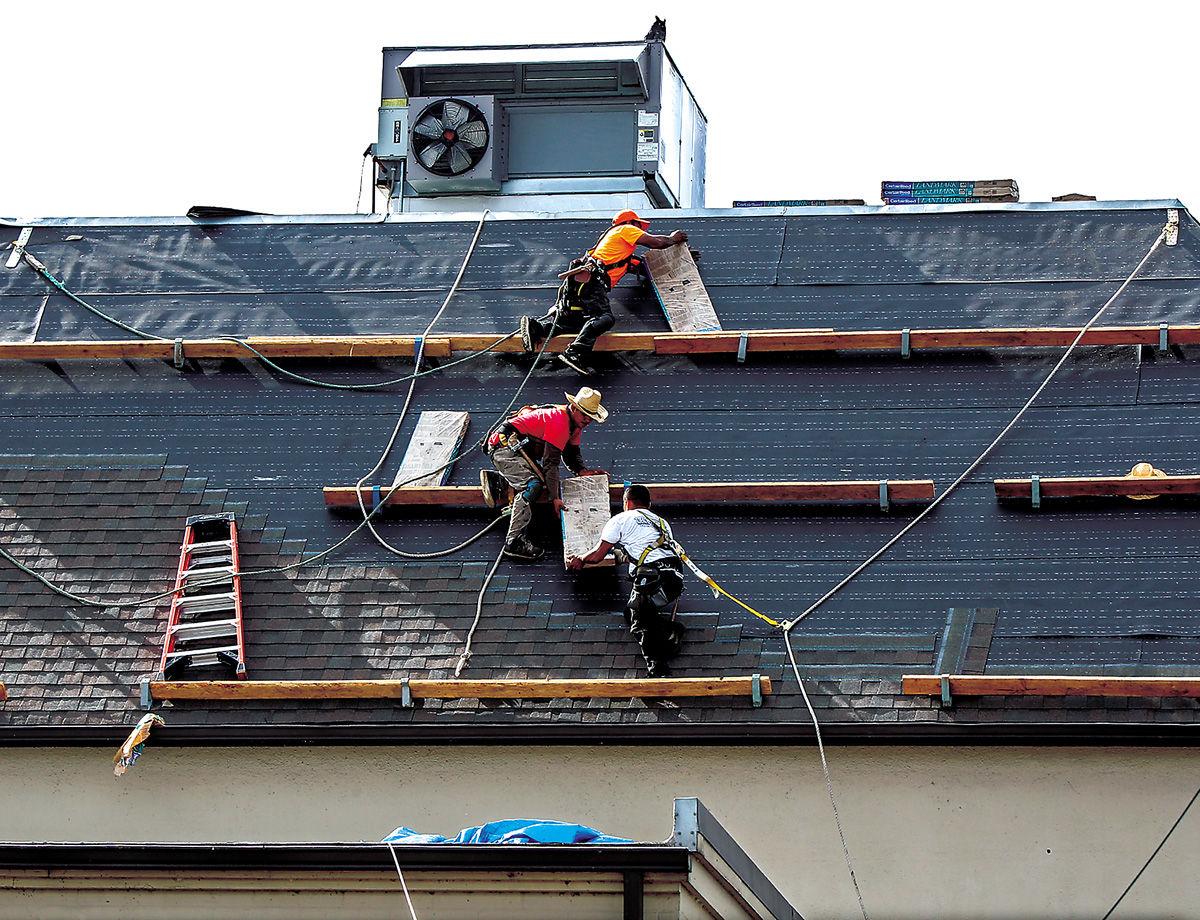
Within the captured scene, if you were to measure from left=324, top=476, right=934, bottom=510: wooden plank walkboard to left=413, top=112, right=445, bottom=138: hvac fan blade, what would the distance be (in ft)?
27.4

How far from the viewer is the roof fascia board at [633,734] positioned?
15.5 m

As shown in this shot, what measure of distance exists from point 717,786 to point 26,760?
223 inches

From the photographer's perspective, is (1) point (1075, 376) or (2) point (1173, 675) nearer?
(2) point (1173, 675)

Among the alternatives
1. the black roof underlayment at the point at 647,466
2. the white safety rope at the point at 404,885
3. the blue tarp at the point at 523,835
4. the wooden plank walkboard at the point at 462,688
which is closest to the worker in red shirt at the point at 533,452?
the black roof underlayment at the point at 647,466

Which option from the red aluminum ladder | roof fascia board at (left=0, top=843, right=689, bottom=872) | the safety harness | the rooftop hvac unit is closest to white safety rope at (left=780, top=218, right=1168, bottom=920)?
the safety harness

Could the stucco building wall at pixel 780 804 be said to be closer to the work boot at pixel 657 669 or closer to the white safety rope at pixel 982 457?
the work boot at pixel 657 669

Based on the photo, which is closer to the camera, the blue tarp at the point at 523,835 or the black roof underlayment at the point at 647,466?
the blue tarp at the point at 523,835

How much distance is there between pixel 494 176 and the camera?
25359mm

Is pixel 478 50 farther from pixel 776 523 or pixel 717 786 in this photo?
pixel 717 786

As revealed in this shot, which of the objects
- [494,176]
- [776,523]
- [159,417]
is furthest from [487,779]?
[494,176]

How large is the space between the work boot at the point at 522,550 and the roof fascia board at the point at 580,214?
14.6 ft

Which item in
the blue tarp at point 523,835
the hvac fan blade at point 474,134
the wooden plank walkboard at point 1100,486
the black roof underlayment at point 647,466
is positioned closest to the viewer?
the blue tarp at point 523,835

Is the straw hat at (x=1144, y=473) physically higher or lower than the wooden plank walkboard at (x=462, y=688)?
higher

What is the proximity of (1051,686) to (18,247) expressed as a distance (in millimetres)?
11703
